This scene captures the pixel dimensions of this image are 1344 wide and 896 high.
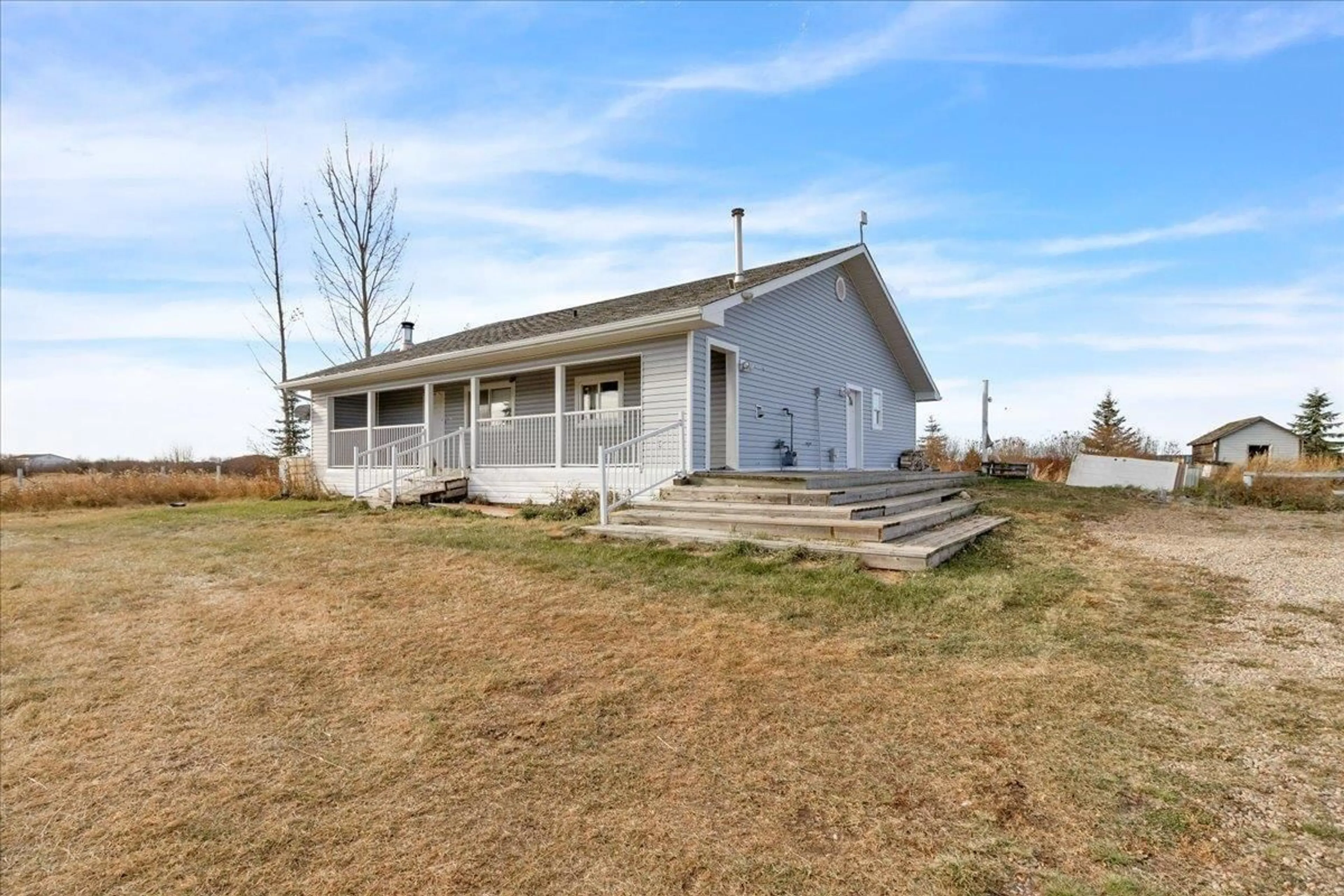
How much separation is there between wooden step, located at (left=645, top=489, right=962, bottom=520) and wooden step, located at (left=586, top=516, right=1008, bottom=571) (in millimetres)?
496

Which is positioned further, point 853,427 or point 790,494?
point 853,427

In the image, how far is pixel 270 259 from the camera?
24469mm

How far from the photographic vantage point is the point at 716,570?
Result: 6.05 metres

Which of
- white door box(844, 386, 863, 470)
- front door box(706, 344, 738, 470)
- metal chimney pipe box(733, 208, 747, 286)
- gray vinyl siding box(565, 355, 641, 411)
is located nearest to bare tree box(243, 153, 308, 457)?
gray vinyl siding box(565, 355, 641, 411)

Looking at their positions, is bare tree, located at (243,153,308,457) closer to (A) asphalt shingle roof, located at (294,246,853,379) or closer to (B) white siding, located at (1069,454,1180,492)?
(A) asphalt shingle roof, located at (294,246,853,379)

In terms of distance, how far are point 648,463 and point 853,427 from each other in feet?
21.9

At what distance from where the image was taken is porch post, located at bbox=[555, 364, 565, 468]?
1137 cm

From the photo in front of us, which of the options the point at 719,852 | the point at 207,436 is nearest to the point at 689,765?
the point at 719,852

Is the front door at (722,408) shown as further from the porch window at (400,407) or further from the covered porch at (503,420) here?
the porch window at (400,407)

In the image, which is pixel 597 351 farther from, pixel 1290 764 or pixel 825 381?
pixel 1290 764

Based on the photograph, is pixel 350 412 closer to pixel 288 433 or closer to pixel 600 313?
pixel 600 313

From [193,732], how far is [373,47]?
34.8 ft

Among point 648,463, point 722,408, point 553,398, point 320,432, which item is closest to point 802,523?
point 648,463

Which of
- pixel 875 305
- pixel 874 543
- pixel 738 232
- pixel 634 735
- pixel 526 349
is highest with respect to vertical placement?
pixel 738 232
